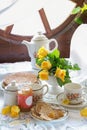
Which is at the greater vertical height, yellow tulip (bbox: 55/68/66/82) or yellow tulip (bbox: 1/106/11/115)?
yellow tulip (bbox: 55/68/66/82)

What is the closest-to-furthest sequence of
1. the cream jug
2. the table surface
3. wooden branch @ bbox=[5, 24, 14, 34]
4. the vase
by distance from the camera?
the table surface, the cream jug, the vase, wooden branch @ bbox=[5, 24, 14, 34]

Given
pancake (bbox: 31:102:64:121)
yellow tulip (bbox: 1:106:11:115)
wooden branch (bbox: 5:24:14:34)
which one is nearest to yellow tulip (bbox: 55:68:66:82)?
pancake (bbox: 31:102:64:121)

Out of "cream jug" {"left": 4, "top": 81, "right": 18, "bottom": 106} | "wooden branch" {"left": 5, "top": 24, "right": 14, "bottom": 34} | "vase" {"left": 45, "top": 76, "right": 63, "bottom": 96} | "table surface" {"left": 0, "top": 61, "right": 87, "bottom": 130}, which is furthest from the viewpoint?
"wooden branch" {"left": 5, "top": 24, "right": 14, "bottom": 34}

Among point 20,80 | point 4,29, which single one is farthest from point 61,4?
point 20,80

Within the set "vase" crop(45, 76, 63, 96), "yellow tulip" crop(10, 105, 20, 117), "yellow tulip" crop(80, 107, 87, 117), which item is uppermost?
"vase" crop(45, 76, 63, 96)

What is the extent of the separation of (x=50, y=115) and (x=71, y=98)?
0.44 feet

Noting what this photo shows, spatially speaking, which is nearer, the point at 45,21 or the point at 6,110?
the point at 6,110

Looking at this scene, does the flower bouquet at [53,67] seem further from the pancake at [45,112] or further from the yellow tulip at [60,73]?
the pancake at [45,112]

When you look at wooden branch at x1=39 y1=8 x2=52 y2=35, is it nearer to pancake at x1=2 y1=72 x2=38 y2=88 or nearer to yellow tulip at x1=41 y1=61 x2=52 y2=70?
pancake at x1=2 y1=72 x2=38 y2=88

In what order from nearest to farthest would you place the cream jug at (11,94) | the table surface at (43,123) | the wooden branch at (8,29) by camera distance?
the table surface at (43,123) < the cream jug at (11,94) < the wooden branch at (8,29)

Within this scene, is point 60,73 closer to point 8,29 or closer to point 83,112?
point 83,112

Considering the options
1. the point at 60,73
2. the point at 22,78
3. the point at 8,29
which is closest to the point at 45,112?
the point at 60,73

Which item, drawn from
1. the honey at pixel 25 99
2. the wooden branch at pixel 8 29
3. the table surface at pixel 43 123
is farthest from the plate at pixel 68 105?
the wooden branch at pixel 8 29

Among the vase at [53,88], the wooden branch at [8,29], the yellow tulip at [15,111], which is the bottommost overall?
the yellow tulip at [15,111]
